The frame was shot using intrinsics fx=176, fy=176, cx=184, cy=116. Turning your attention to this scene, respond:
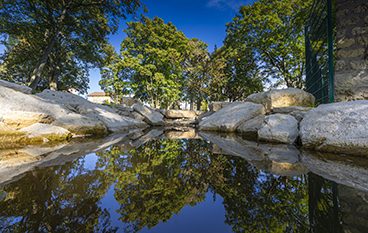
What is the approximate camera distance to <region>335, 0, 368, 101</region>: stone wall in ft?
10.6

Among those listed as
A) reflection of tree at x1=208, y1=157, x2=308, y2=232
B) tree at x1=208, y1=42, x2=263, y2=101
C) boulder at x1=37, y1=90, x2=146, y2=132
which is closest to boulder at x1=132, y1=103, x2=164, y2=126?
boulder at x1=37, y1=90, x2=146, y2=132

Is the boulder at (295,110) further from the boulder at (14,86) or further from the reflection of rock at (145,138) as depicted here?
the boulder at (14,86)

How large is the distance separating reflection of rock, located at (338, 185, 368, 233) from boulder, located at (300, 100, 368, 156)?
142cm

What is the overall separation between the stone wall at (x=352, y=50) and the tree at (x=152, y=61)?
1640 cm

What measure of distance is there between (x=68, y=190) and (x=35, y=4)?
11.9 meters

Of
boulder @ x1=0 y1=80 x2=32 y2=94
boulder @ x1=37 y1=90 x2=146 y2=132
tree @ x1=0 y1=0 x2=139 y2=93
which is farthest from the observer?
tree @ x1=0 y1=0 x2=139 y2=93

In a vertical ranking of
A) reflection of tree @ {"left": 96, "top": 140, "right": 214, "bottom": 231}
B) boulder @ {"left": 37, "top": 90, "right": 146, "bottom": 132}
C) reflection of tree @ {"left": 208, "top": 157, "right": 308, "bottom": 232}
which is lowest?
reflection of tree @ {"left": 96, "top": 140, "right": 214, "bottom": 231}

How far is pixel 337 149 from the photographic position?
2389mm

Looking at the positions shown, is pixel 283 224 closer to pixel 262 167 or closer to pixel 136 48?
pixel 262 167

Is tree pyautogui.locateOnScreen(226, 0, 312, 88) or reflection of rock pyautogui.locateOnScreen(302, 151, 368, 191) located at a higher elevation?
tree pyautogui.locateOnScreen(226, 0, 312, 88)

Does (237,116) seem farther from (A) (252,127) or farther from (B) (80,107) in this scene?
(B) (80,107)

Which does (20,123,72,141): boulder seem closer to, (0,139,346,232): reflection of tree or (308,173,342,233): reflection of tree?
(0,139,346,232): reflection of tree

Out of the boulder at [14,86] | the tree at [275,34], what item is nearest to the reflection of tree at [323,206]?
the boulder at [14,86]

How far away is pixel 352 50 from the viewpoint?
11.0ft
